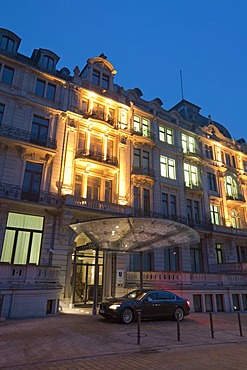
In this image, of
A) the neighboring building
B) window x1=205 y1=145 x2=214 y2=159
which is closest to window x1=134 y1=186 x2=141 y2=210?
the neighboring building

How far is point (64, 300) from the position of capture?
16984 millimetres

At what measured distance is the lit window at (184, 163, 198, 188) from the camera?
2838 centimetres

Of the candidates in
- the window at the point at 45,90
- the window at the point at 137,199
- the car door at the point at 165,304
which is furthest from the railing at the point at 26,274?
the window at the point at 45,90

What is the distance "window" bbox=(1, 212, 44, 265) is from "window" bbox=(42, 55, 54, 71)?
1413 centimetres

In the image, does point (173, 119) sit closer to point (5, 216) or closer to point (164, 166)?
point (164, 166)

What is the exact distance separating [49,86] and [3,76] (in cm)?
371

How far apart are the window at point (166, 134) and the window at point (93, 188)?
10086mm

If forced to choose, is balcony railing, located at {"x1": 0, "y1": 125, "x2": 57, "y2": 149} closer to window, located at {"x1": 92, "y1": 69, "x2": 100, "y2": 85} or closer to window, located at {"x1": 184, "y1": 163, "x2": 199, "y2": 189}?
window, located at {"x1": 92, "y1": 69, "x2": 100, "y2": 85}

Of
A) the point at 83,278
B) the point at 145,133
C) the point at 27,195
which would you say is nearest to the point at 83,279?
the point at 83,278

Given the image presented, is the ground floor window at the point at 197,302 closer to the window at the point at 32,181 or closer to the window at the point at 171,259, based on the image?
the window at the point at 171,259

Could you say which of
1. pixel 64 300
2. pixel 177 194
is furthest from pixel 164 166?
pixel 64 300

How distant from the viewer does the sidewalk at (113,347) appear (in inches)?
236

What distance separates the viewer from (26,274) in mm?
12867

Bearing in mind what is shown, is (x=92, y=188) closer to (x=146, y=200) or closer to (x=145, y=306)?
(x=146, y=200)
